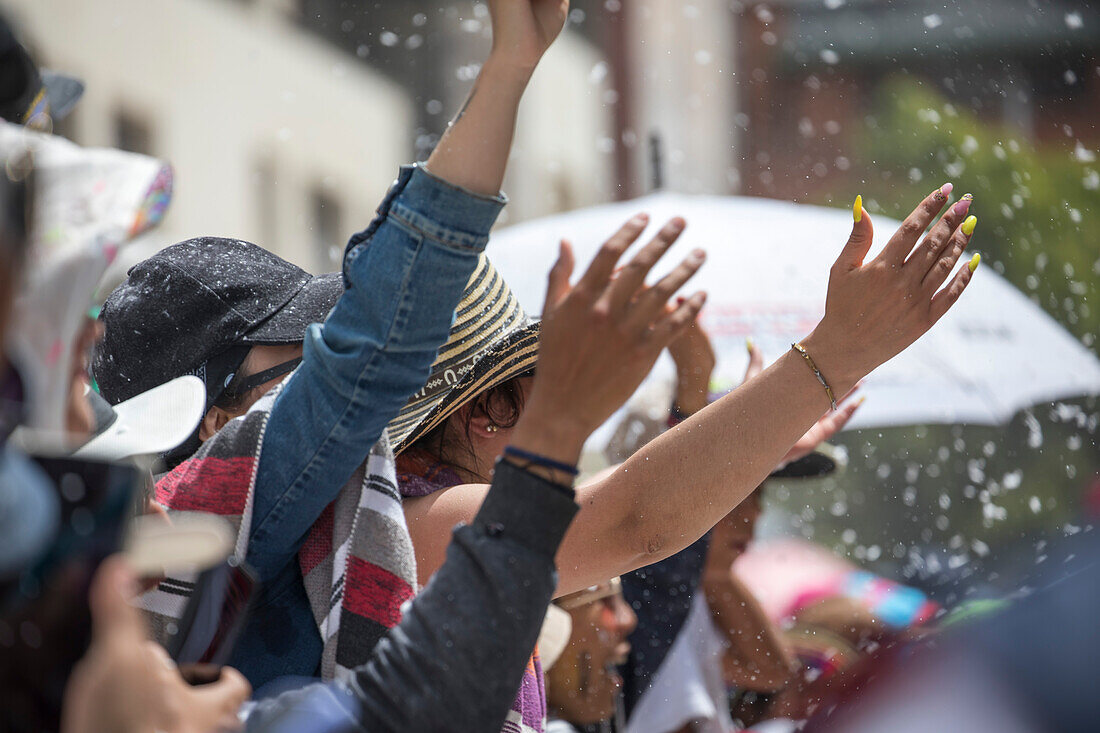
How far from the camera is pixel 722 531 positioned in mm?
3141

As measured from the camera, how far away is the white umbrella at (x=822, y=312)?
4188 mm

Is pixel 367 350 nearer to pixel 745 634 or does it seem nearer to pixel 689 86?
pixel 745 634

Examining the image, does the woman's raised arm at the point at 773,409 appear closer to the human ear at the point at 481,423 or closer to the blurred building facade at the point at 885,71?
the human ear at the point at 481,423

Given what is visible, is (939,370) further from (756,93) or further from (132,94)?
(756,93)

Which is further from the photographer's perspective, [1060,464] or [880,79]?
[880,79]

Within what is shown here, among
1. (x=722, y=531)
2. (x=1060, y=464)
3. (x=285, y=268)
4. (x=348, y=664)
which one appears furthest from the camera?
(x=1060, y=464)

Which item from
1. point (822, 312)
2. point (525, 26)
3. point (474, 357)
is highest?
point (525, 26)

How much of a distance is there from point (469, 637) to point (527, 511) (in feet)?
0.35

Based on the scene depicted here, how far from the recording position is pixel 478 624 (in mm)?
1029

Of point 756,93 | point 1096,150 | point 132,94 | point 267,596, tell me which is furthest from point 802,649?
point 756,93

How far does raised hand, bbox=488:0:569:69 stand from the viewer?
49.9 inches

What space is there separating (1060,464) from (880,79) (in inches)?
323

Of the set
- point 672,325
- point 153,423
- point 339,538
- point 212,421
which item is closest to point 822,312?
point 212,421

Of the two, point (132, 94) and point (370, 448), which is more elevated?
point (370, 448)
